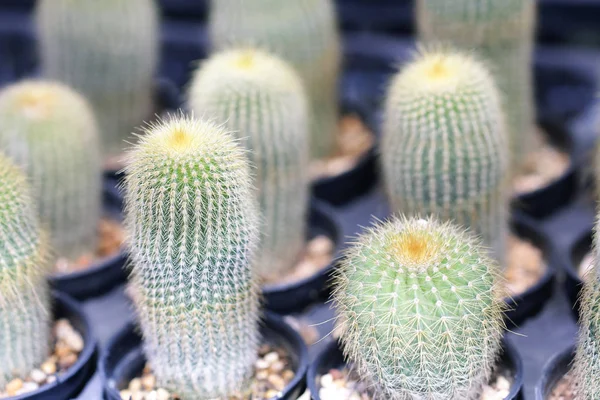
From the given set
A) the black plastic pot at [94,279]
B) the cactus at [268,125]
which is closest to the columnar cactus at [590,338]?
the cactus at [268,125]

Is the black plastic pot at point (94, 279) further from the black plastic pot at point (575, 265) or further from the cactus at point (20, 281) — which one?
the black plastic pot at point (575, 265)

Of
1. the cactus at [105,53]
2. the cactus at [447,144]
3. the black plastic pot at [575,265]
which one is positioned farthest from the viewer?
the cactus at [105,53]

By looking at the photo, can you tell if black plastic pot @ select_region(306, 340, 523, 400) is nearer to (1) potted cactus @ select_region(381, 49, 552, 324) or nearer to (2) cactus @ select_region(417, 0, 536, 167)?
(1) potted cactus @ select_region(381, 49, 552, 324)

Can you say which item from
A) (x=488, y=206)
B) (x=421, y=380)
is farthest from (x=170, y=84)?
(x=421, y=380)

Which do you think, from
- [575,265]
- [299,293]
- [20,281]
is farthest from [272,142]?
[575,265]

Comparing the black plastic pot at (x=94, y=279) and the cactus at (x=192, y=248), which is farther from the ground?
the cactus at (x=192, y=248)

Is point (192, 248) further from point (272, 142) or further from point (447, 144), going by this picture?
point (447, 144)

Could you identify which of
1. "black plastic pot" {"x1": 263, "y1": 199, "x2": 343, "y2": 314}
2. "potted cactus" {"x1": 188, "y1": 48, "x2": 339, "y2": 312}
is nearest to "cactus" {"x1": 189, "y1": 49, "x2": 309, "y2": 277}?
"potted cactus" {"x1": 188, "y1": 48, "x2": 339, "y2": 312}

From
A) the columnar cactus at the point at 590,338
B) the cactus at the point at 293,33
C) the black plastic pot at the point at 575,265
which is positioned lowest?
the black plastic pot at the point at 575,265
